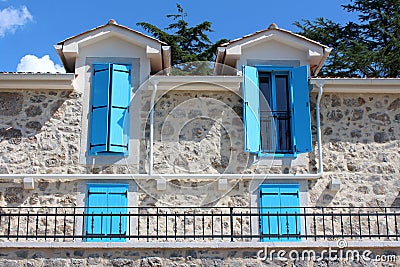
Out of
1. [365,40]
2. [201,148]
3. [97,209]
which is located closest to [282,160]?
[201,148]

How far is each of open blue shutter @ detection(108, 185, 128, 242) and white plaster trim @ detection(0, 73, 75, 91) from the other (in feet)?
7.77

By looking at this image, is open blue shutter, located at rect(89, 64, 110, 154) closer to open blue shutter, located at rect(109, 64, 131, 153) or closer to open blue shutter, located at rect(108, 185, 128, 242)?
open blue shutter, located at rect(109, 64, 131, 153)

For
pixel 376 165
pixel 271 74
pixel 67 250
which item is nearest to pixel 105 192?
pixel 67 250

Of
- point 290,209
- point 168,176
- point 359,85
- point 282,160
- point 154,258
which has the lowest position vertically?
point 154,258

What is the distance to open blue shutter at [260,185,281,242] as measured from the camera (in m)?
11.9

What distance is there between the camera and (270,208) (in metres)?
12.0

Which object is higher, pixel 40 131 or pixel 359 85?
pixel 359 85

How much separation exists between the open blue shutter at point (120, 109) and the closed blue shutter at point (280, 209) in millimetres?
2984

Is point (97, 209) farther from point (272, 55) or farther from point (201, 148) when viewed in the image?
point (272, 55)

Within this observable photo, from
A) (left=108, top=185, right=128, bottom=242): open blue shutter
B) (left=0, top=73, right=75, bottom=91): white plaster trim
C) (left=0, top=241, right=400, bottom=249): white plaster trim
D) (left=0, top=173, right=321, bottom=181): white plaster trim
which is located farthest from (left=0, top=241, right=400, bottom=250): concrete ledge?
(left=0, top=73, right=75, bottom=91): white plaster trim

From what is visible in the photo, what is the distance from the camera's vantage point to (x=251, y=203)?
39.7 ft

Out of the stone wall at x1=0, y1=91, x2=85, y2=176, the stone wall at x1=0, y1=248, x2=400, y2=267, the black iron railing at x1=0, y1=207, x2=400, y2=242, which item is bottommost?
the stone wall at x1=0, y1=248, x2=400, y2=267

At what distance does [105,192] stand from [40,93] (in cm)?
256

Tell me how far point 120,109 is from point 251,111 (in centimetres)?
270
